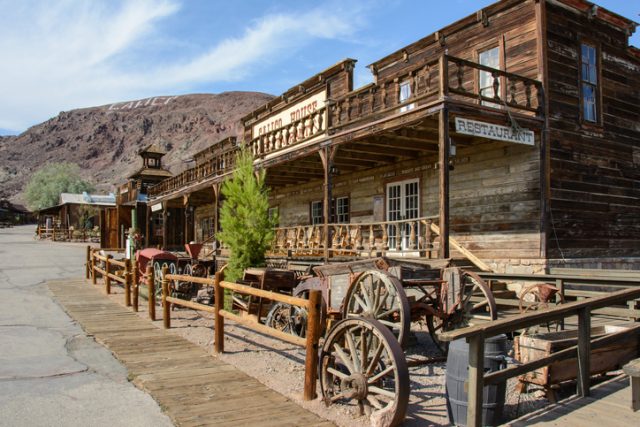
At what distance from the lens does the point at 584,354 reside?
4.97 m

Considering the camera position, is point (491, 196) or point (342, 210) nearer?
point (491, 196)

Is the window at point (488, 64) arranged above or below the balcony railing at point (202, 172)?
above

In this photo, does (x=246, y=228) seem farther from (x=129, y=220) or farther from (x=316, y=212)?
(x=129, y=220)

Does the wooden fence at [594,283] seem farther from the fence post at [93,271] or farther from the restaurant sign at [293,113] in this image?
the fence post at [93,271]

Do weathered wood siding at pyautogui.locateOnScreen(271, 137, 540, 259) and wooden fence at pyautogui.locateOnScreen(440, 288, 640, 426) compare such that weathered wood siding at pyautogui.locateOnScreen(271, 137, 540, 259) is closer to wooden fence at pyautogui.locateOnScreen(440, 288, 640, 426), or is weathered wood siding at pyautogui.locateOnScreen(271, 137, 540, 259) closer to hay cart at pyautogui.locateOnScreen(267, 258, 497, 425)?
hay cart at pyautogui.locateOnScreen(267, 258, 497, 425)

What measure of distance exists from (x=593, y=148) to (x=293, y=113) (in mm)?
10206

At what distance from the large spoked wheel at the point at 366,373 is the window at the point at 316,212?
1422 cm

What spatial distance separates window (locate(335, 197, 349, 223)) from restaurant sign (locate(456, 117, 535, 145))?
7.57m

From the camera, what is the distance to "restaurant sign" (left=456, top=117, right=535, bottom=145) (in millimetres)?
10312

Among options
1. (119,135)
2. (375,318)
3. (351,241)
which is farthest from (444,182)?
(119,135)

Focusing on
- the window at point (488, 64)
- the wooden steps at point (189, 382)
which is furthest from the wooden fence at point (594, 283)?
the window at point (488, 64)

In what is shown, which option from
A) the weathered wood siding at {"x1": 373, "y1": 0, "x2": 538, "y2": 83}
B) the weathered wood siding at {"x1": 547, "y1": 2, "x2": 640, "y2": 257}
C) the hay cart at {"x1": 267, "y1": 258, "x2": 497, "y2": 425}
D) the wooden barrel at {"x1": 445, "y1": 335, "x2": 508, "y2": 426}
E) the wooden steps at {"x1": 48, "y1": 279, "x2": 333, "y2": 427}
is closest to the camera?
the wooden barrel at {"x1": 445, "y1": 335, "x2": 508, "y2": 426}

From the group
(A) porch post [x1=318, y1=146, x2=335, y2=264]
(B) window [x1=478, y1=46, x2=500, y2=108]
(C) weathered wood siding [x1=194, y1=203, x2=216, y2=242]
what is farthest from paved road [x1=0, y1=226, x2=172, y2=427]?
(C) weathered wood siding [x1=194, y1=203, x2=216, y2=242]

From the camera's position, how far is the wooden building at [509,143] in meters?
→ 11.1
